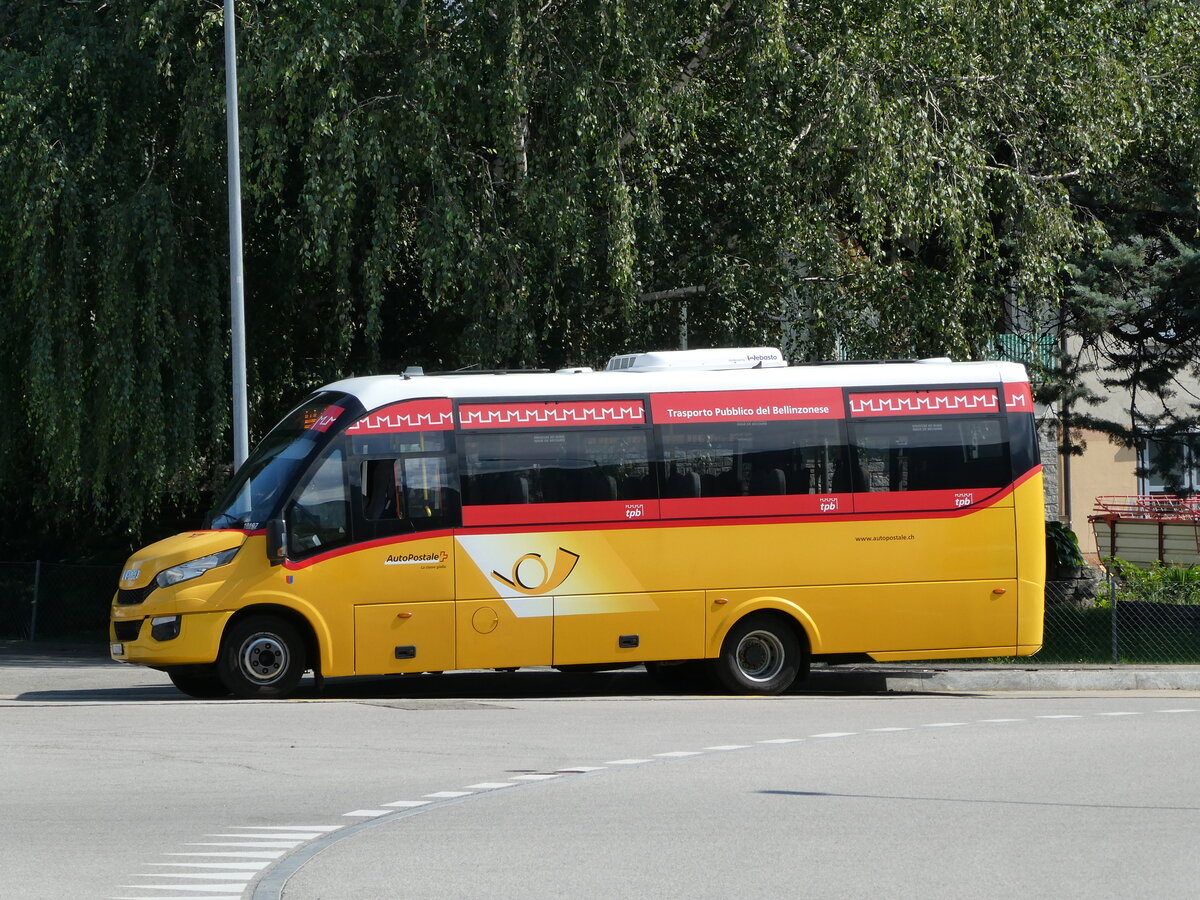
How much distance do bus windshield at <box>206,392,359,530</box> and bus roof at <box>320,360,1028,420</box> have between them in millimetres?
280

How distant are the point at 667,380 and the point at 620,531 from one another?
4.96ft

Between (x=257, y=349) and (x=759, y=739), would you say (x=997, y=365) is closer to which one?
(x=759, y=739)

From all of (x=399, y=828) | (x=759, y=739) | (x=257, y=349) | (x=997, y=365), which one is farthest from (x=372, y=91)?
(x=399, y=828)

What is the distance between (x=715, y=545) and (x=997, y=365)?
3322 mm

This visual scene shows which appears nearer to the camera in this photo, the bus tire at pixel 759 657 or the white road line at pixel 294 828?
the white road line at pixel 294 828

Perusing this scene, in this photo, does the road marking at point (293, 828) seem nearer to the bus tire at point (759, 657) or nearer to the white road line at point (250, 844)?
the white road line at point (250, 844)

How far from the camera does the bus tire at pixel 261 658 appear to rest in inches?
559

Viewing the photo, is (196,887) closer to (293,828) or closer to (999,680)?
(293,828)

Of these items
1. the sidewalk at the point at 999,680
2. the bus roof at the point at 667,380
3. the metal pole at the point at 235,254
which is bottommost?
the sidewalk at the point at 999,680

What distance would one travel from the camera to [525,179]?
709 inches

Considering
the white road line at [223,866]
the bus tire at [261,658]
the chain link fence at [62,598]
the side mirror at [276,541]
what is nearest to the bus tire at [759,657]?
the bus tire at [261,658]

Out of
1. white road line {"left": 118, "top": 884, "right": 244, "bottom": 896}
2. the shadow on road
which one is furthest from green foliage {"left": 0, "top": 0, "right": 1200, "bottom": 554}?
white road line {"left": 118, "top": 884, "right": 244, "bottom": 896}

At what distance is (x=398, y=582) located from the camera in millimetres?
14359

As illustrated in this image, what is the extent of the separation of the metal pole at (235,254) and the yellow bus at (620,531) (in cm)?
372
